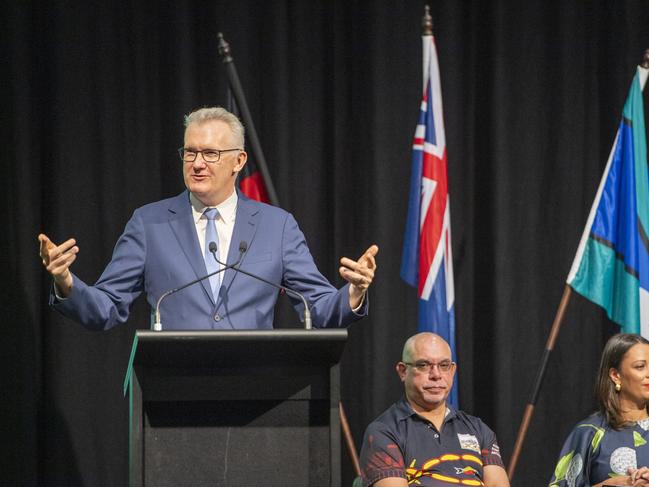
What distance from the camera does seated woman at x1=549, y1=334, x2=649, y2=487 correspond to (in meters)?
3.50

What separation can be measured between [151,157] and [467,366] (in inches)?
70.1

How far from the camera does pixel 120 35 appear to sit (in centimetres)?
478

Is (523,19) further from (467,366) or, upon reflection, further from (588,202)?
(467,366)

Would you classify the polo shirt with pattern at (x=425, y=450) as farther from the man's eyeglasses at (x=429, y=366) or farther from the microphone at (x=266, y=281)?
the microphone at (x=266, y=281)

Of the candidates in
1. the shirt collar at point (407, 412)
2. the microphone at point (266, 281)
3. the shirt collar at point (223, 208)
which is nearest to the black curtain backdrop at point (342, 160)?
the shirt collar at point (407, 412)

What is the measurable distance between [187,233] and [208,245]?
0.08 m

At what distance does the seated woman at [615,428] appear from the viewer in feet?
11.5

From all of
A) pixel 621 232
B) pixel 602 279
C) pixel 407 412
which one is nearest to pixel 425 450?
pixel 407 412

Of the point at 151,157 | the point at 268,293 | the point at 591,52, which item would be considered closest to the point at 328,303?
the point at 268,293

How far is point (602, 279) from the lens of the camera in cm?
451

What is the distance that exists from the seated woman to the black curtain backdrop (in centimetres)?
125

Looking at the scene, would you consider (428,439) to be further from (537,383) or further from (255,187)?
(255,187)

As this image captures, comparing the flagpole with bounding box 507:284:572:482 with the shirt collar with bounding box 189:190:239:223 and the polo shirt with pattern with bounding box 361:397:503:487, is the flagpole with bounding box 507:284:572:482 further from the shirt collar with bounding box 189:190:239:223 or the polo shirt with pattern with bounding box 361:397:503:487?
the shirt collar with bounding box 189:190:239:223

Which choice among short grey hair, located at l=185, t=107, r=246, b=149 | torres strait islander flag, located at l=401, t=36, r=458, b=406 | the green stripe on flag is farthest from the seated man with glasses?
the green stripe on flag
